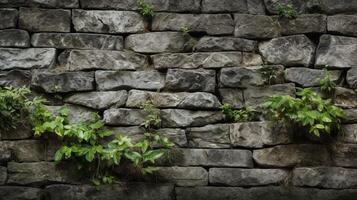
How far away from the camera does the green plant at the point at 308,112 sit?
366 centimetres

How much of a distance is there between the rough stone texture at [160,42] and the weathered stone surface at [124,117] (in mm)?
560

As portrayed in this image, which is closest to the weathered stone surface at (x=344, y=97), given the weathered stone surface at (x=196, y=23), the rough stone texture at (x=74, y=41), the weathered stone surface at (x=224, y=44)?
the weathered stone surface at (x=224, y=44)

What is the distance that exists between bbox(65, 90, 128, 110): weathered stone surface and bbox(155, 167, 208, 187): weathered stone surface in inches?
27.1

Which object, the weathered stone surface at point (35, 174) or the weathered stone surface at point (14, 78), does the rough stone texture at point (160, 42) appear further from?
the weathered stone surface at point (35, 174)

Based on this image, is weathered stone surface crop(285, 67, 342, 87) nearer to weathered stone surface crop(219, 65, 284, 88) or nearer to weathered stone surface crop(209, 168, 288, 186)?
weathered stone surface crop(219, 65, 284, 88)

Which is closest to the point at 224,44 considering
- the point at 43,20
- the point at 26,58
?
the point at 43,20

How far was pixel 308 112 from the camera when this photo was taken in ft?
12.1

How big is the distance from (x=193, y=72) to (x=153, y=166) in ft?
2.87

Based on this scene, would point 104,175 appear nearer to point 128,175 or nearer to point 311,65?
point 128,175

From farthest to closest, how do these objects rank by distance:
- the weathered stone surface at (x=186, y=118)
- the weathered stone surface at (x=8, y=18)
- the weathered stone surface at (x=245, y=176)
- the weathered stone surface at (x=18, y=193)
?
the weathered stone surface at (x=8, y=18)
the weathered stone surface at (x=186, y=118)
the weathered stone surface at (x=245, y=176)
the weathered stone surface at (x=18, y=193)

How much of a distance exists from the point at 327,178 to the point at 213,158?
94cm

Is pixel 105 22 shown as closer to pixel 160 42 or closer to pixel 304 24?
pixel 160 42

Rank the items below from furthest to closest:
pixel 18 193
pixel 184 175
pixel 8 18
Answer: pixel 8 18 → pixel 184 175 → pixel 18 193

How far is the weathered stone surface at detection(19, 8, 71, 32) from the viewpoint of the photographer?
3.99 meters
